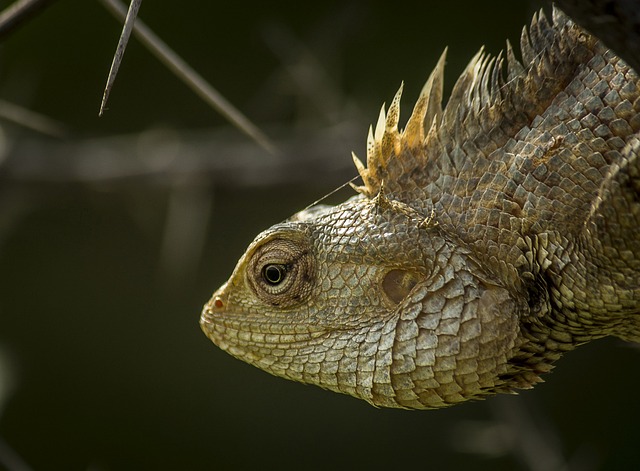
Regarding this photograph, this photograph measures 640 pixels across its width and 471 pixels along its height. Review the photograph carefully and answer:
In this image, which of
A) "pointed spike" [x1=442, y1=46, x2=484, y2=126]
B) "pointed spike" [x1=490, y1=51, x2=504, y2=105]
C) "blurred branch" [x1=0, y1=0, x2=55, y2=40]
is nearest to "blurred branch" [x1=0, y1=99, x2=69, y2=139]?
"blurred branch" [x1=0, y1=0, x2=55, y2=40]

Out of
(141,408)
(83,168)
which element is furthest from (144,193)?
(141,408)

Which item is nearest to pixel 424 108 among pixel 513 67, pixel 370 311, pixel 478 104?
pixel 478 104

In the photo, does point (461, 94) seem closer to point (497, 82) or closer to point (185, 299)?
point (497, 82)

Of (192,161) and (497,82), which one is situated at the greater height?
(192,161)

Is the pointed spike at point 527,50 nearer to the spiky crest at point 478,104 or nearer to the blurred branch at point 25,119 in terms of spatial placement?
the spiky crest at point 478,104

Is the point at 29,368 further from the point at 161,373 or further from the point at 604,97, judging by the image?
the point at 604,97

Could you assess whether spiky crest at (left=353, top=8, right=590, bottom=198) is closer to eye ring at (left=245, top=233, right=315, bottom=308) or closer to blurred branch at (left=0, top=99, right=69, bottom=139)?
eye ring at (left=245, top=233, right=315, bottom=308)
